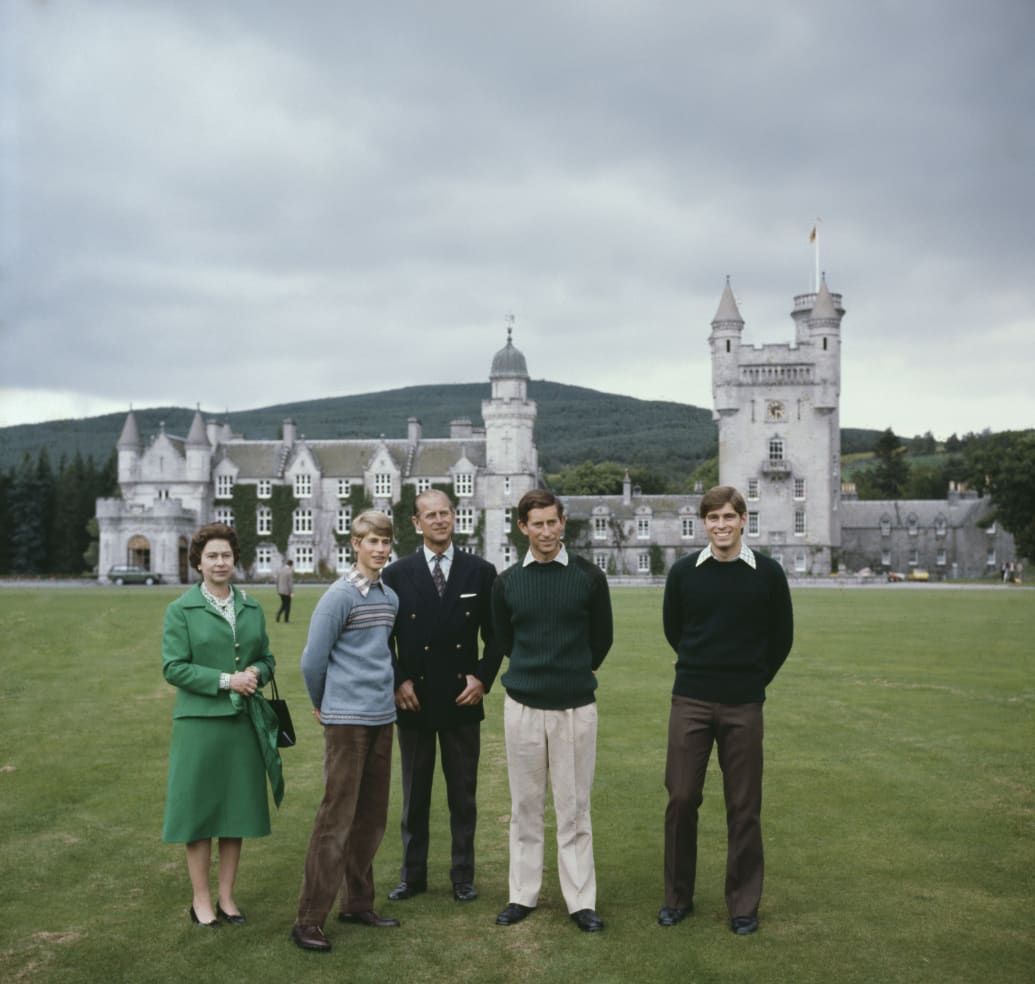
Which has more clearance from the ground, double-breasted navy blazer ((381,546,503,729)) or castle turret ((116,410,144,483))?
castle turret ((116,410,144,483))

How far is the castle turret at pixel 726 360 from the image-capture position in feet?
261

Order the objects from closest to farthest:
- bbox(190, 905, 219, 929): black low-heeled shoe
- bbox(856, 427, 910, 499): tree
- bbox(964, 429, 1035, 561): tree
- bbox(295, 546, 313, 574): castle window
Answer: bbox(190, 905, 219, 929): black low-heeled shoe < bbox(964, 429, 1035, 561): tree < bbox(295, 546, 313, 574): castle window < bbox(856, 427, 910, 499): tree

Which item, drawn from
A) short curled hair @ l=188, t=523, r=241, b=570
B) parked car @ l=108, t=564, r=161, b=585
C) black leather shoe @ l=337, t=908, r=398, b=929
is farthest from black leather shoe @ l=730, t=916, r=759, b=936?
parked car @ l=108, t=564, r=161, b=585

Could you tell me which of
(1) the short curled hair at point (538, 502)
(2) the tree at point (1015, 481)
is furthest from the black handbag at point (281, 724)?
(2) the tree at point (1015, 481)

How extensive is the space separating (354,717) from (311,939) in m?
1.21

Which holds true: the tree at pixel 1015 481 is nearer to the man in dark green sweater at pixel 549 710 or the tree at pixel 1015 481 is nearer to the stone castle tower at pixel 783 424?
the stone castle tower at pixel 783 424

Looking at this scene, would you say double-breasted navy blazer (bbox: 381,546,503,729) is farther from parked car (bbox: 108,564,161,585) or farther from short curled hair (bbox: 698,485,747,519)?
parked car (bbox: 108,564,161,585)

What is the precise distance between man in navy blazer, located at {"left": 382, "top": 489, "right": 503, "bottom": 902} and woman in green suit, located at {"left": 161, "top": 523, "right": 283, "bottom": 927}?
99 cm

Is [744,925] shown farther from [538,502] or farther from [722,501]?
[538,502]

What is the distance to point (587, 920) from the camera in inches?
262

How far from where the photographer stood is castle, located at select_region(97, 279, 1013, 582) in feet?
252

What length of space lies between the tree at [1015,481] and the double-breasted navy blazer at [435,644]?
68.8m

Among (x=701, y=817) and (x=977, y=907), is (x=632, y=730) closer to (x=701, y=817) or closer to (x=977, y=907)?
(x=701, y=817)

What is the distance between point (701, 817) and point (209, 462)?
73174 mm
